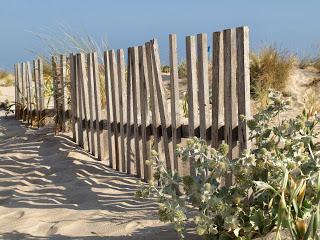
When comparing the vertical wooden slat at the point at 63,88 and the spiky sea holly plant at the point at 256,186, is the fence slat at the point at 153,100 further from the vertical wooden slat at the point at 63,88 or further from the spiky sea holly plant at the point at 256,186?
the vertical wooden slat at the point at 63,88

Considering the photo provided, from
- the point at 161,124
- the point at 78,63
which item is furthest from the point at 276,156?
the point at 78,63

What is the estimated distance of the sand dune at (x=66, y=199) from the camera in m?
3.85

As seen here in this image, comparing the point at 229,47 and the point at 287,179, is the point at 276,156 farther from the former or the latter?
the point at 229,47

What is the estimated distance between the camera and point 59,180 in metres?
5.49

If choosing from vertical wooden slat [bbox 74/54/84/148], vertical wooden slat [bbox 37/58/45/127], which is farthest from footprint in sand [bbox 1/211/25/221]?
vertical wooden slat [bbox 37/58/45/127]

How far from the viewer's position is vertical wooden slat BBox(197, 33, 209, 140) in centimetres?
Answer: 441

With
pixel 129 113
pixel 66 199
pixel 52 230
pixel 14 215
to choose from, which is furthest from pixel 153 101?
pixel 52 230

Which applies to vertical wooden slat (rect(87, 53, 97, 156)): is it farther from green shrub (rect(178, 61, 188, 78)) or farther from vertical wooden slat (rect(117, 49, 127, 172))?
green shrub (rect(178, 61, 188, 78))

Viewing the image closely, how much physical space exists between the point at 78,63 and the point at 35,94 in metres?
2.47

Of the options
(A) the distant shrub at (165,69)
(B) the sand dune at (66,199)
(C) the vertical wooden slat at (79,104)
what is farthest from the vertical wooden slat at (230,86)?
(A) the distant shrub at (165,69)

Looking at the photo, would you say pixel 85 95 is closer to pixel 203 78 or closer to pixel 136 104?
pixel 136 104

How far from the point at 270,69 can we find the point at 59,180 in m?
5.37

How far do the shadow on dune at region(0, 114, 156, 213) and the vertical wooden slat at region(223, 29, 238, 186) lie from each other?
739 millimetres

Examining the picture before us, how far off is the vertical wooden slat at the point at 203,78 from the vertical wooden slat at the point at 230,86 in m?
0.31
